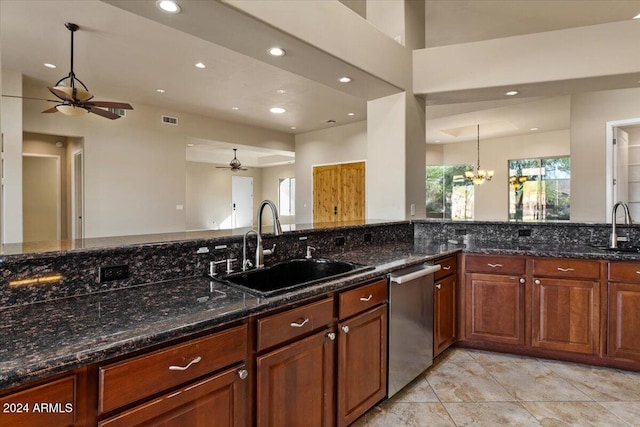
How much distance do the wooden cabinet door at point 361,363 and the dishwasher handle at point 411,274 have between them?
0.58 feet

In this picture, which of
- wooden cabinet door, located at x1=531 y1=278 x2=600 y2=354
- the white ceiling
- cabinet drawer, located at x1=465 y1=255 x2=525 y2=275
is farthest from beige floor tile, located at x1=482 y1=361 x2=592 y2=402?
the white ceiling

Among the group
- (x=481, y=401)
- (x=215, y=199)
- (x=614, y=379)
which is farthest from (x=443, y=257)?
(x=215, y=199)

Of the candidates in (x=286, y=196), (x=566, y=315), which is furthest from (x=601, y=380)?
(x=286, y=196)

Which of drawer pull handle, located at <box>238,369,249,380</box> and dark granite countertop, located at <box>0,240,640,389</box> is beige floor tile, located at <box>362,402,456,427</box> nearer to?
dark granite countertop, located at <box>0,240,640,389</box>

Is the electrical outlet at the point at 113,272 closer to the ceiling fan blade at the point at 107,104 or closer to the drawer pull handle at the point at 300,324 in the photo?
the drawer pull handle at the point at 300,324

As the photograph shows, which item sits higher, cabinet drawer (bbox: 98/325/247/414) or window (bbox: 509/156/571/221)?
window (bbox: 509/156/571/221)

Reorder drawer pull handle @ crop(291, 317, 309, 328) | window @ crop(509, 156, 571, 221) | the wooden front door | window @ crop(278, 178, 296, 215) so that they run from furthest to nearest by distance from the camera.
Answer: window @ crop(278, 178, 296, 215) → window @ crop(509, 156, 571, 221) → the wooden front door → drawer pull handle @ crop(291, 317, 309, 328)

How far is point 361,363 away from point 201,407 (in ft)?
3.22

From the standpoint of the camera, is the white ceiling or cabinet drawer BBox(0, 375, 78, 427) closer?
cabinet drawer BBox(0, 375, 78, 427)

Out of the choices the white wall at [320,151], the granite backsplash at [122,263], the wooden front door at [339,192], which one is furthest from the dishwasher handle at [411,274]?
the white wall at [320,151]

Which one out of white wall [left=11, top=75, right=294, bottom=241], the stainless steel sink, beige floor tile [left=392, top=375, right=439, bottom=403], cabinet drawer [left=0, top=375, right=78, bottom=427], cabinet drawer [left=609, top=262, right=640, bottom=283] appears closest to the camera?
cabinet drawer [left=0, top=375, right=78, bottom=427]

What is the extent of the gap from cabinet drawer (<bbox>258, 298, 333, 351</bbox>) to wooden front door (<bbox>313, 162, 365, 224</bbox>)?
5907mm

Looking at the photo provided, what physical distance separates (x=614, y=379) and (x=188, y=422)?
2.96 metres

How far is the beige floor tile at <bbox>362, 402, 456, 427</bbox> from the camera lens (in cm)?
203
